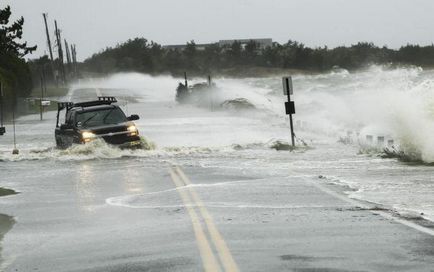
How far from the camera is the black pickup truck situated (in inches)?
877

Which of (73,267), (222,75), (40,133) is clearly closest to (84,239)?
(73,267)

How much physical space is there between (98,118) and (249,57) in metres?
132

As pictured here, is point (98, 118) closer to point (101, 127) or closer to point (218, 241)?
point (101, 127)

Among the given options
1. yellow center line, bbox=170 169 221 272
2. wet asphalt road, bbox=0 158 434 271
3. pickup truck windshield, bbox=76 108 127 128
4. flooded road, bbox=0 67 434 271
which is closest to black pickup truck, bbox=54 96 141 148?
pickup truck windshield, bbox=76 108 127 128

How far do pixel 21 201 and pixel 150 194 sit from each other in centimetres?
229

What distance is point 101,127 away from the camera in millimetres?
22344

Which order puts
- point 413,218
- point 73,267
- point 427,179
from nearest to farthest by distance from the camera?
1. point 73,267
2. point 413,218
3. point 427,179

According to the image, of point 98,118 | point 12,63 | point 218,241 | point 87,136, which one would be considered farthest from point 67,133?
point 12,63

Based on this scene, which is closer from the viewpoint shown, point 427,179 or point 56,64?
point 427,179

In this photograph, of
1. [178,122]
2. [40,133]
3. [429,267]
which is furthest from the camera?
[178,122]

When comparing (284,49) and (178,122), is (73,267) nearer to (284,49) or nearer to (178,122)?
(178,122)

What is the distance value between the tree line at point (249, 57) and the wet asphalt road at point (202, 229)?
373 ft

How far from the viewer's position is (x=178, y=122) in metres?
44.1

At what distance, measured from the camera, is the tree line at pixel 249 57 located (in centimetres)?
12731
